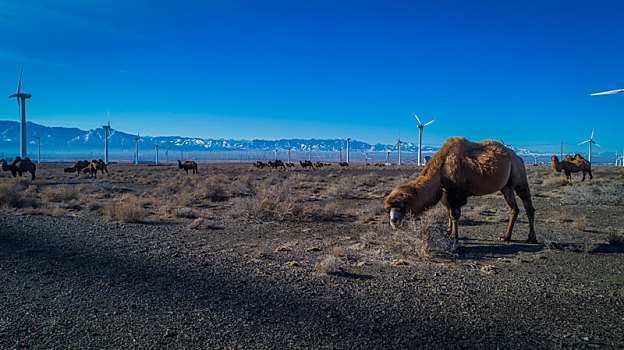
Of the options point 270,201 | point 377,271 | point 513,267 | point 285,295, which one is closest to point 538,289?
point 513,267

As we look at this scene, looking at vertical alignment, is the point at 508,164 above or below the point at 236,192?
above

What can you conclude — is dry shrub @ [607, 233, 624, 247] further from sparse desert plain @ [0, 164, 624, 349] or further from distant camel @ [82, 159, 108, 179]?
distant camel @ [82, 159, 108, 179]

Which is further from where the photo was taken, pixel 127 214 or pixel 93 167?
pixel 93 167

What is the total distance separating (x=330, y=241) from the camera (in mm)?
8211

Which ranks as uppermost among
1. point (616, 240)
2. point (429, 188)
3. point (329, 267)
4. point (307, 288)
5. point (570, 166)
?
point (570, 166)

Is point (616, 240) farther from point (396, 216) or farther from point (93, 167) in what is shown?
point (93, 167)

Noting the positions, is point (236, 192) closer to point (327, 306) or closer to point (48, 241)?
point (48, 241)

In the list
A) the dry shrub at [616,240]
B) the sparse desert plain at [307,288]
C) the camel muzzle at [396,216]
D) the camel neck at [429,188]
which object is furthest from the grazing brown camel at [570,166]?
the camel muzzle at [396,216]

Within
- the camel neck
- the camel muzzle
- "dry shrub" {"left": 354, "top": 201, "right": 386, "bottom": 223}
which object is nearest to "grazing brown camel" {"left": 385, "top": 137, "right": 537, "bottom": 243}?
the camel neck

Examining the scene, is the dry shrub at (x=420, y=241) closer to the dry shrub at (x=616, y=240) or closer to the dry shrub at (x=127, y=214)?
the dry shrub at (x=616, y=240)

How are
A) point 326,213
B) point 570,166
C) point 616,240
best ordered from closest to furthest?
1. point 616,240
2. point 326,213
3. point 570,166

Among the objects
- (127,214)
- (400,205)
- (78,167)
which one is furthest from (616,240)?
(78,167)

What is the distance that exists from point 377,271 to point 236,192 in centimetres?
1424

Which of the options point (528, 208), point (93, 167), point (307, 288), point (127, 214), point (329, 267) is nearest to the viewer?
point (307, 288)
